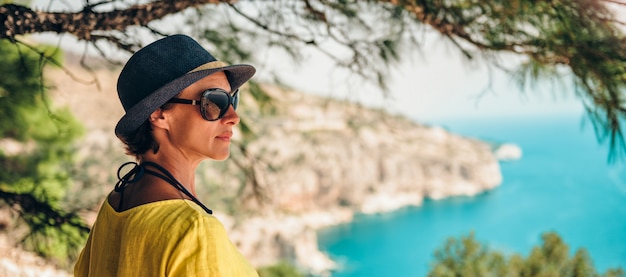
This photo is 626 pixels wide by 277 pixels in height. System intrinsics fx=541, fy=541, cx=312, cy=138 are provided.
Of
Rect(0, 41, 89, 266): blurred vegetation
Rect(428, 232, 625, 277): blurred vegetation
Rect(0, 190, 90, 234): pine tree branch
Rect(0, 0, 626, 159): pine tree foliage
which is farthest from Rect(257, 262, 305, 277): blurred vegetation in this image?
Rect(0, 190, 90, 234): pine tree branch

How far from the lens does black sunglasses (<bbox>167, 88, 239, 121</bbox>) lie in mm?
657

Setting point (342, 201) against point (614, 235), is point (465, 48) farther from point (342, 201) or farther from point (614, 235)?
point (342, 201)

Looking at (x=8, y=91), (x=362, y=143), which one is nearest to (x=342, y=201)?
(x=362, y=143)

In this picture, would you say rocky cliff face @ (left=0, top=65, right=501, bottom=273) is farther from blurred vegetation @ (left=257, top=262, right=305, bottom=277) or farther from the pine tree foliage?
the pine tree foliage

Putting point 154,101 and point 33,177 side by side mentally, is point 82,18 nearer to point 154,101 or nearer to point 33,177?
point 154,101

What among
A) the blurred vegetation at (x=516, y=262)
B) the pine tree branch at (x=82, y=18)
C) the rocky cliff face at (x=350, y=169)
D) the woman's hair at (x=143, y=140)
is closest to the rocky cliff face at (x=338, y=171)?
the rocky cliff face at (x=350, y=169)

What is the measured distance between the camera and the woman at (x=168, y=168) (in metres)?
0.52

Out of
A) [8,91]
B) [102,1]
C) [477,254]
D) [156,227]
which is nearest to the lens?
[156,227]

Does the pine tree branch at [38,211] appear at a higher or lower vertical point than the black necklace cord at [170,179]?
lower

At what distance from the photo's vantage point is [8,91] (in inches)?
122

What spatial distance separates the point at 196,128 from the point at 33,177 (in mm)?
3615

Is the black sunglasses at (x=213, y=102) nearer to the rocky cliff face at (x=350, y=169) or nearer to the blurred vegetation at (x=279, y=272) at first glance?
the blurred vegetation at (x=279, y=272)

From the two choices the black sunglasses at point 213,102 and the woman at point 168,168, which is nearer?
the woman at point 168,168

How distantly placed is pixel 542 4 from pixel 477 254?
7.36 metres
